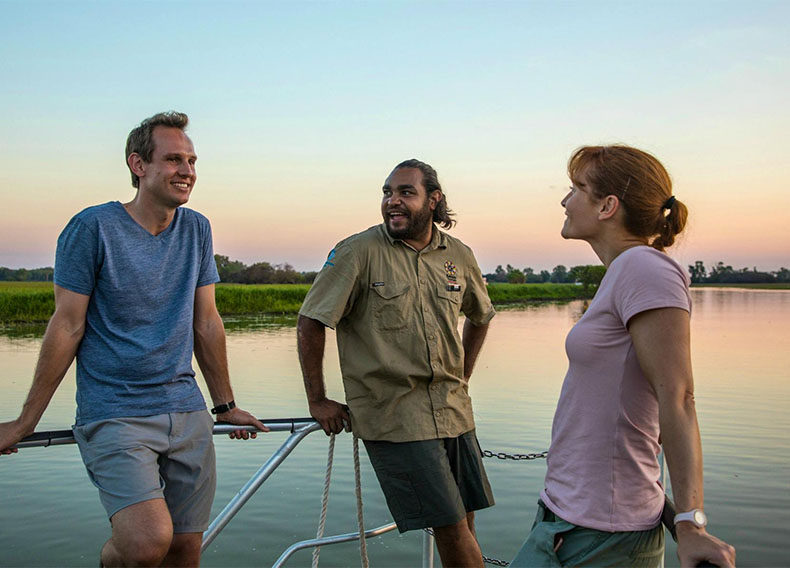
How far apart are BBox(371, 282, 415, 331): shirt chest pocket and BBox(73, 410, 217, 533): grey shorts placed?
77 cm

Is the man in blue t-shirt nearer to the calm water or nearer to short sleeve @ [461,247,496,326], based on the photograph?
short sleeve @ [461,247,496,326]

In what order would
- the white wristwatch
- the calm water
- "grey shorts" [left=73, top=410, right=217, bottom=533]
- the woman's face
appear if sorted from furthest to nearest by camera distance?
the calm water → "grey shorts" [left=73, top=410, right=217, bottom=533] → the woman's face → the white wristwatch

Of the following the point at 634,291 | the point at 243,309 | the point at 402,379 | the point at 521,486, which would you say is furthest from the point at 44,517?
the point at 243,309

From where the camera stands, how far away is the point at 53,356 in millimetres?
2398

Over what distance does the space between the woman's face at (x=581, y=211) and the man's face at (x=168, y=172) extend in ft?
4.62

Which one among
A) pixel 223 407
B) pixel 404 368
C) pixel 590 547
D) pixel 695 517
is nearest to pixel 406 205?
pixel 404 368

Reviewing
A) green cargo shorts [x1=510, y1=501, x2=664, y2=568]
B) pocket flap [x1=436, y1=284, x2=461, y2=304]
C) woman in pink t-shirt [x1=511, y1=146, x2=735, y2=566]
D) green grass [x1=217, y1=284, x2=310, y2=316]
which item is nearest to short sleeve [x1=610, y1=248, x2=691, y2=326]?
woman in pink t-shirt [x1=511, y1=146, x2=735, y2=566]

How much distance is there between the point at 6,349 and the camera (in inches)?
709

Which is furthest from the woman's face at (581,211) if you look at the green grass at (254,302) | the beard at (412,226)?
the green grass at (254,302)

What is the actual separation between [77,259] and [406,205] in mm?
1354

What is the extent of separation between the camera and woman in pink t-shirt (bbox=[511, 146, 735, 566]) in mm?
1560

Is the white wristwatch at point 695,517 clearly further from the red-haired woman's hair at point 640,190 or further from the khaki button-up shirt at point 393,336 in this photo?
the khaki button-up shirt at point 393,336

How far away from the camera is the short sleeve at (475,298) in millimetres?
3416

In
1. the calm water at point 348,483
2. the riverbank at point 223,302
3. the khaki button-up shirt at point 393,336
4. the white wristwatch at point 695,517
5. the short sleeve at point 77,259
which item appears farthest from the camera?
the riverbank at point 223,302
